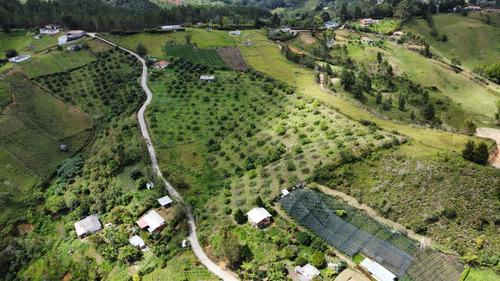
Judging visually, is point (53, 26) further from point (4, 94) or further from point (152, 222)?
point (152, 222)

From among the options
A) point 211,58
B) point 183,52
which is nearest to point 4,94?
point 183,52

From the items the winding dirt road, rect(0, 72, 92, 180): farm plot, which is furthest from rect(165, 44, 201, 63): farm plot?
rect(0, 72, 92, 180): farm plot

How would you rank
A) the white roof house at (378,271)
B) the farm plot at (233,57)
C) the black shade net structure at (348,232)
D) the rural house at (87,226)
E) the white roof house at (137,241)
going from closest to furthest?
the white roof house at (378,271) → the black shade net structure at (348,232) → the white roof house at (137,241) → the rural house at (87,226) → the farm plot at (233,57)

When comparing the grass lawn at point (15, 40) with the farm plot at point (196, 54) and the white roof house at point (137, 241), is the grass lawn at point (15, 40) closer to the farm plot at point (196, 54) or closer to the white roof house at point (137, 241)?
the farm plot at point (196, 54)

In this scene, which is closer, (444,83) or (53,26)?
(444,83)

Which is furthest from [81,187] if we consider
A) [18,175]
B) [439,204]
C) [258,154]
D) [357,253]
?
[439,204]

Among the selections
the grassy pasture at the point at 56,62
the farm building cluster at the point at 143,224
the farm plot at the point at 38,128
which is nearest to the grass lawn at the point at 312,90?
the farm building cluster at the point at 143,224

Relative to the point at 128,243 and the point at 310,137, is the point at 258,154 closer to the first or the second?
the point at 310,137
